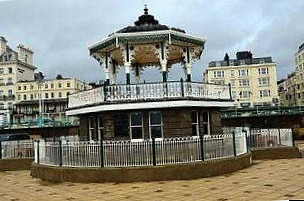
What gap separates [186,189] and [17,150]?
1234 centimetres

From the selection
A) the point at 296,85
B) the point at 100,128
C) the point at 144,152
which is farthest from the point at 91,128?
the point at 296,85

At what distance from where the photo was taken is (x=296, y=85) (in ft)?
320

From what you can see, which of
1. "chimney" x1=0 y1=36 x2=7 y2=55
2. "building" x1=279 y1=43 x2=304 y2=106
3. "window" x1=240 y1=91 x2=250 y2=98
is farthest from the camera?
"chimney" x1=0 y1=36 x2=7 y2=55

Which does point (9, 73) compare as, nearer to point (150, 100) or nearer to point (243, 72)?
point (243, 72)

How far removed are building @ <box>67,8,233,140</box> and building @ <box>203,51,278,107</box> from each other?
6532cm

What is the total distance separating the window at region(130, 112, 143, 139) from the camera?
726 inches

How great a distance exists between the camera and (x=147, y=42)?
746 inches

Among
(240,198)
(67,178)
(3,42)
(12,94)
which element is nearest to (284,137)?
(240,198)

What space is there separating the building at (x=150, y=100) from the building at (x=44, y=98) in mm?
73195

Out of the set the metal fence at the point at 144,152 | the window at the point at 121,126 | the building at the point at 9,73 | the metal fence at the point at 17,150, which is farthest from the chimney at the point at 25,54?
the metal fence at the point at 144,152

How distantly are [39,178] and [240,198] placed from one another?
9.53 meters

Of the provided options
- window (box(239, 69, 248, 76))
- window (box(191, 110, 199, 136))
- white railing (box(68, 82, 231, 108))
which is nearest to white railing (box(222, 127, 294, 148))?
window (box(191, 110, 199, 136))

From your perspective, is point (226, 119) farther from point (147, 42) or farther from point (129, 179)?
point (129, 179)

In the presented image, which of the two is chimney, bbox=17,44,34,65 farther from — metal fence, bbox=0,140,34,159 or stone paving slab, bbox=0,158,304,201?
stone paving slab, bbox=0,158,304,201
